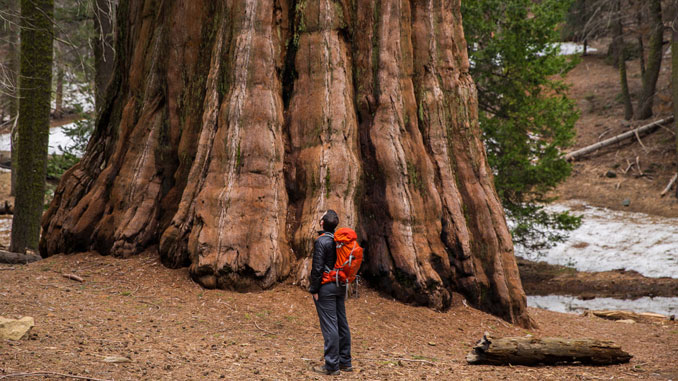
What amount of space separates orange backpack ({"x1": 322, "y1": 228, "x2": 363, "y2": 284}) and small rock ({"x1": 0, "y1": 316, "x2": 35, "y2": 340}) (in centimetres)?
264

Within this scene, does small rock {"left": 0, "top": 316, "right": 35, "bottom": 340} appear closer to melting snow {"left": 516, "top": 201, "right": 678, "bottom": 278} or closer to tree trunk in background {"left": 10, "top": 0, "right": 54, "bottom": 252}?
tree trunk in background {"left": 10, "top": 0, "right": 54, "bottom": 252}

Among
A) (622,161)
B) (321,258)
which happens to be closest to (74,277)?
(321,258)

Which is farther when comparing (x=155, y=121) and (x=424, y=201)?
(x=155, y=121)

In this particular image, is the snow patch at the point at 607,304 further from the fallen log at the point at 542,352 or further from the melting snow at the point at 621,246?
the fallen log at the point at 542,352

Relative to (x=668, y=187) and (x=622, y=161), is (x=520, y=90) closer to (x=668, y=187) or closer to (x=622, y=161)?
(x=668, y=187)

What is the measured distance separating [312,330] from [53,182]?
17.5 metres

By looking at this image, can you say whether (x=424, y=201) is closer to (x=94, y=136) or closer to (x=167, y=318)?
(x=167, y=318)

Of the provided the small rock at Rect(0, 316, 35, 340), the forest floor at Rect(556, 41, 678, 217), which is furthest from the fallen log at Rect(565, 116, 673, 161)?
the small rock at Rect(0, 316, 35, 340)

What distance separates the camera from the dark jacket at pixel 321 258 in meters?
5.12

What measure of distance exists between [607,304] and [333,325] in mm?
10515

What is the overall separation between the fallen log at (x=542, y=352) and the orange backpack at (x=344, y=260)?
1716 millimetres

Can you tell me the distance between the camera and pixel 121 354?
4879 mm

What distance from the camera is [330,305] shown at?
17.0 ft

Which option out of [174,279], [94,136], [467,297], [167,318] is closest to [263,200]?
[174,279]
